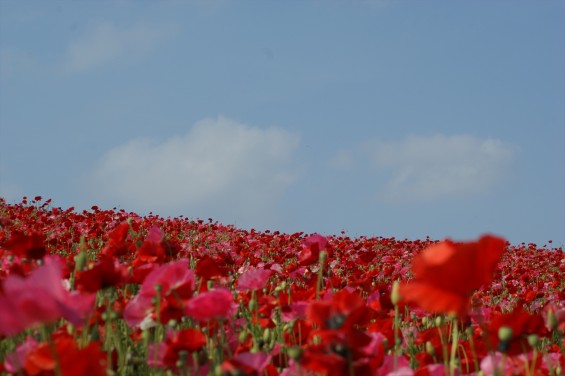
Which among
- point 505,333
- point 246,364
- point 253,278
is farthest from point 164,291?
point 505,333

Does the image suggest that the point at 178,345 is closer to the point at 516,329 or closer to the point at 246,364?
the point at 246,364

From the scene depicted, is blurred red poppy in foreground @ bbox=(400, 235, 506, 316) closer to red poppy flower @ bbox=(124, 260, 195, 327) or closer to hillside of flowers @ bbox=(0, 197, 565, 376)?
hillside of flowers @ bbox=(0, 197, 565, 376)

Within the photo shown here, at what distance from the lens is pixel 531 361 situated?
6.26ft

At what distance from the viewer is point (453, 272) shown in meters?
1.16

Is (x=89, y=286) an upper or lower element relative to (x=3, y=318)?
upper

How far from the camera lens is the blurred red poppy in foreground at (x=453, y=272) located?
1155 mm

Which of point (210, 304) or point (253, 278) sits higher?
point (253, 278)

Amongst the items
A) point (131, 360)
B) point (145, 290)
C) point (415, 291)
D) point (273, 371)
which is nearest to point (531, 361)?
point (273, 371)

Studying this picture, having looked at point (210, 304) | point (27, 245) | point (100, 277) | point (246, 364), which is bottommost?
point (246, 364)

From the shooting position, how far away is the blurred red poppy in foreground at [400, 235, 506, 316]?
1.16 meters

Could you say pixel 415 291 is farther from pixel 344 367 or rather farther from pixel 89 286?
pixel 89 286

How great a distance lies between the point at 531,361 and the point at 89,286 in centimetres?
131

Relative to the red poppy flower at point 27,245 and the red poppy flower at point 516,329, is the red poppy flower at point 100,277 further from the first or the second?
the red poppy flower at point 516,329

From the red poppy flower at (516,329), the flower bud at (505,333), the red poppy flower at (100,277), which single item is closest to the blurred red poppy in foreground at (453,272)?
the flower bud at (505,333)
